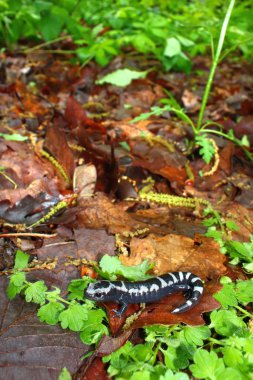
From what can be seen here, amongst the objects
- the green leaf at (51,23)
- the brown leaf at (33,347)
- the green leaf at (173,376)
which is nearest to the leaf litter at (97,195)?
the brown leaf at (33,347)

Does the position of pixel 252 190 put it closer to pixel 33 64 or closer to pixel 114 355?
pixel 114 355

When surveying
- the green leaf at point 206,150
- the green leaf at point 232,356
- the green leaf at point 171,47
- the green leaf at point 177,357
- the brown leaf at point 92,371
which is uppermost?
the green leaf at point 171,47

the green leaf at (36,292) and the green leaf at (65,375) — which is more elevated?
the green leaf at (36,292)

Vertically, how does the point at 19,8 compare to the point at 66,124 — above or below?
above

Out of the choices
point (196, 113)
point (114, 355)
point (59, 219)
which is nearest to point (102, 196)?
point (59, 219)

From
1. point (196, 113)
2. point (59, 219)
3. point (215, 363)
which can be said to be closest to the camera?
point (215, 363)

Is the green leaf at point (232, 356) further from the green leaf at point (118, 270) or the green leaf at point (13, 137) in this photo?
the green leaf at point (13, 137)
